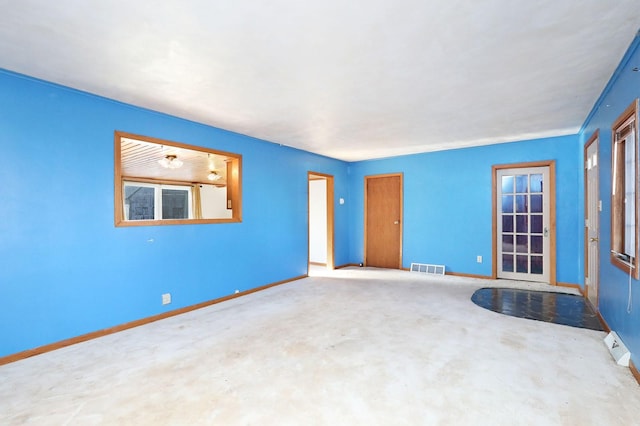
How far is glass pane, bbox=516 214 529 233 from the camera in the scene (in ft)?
17.7

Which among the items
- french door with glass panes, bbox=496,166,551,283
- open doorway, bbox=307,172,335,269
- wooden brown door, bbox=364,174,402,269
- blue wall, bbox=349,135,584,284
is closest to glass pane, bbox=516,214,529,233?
french door with glass panes, bbox=496,166,551,283

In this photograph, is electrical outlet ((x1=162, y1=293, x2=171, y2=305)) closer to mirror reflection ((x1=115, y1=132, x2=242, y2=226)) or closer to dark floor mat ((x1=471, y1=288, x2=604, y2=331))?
mirror reflection ((x1=115, y1=132, x2=242, y2=226))

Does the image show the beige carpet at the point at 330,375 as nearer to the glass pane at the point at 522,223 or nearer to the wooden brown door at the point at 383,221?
the glass pane at the point at 522,223

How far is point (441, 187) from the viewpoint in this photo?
20.2 feet

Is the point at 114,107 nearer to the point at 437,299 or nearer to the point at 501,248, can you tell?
the point at 437,299

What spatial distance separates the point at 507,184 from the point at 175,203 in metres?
8.95

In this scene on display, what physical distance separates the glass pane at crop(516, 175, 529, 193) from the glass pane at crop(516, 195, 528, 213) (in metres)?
0.10

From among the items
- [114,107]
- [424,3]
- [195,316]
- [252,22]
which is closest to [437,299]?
[195,316]

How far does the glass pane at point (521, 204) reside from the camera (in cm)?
543

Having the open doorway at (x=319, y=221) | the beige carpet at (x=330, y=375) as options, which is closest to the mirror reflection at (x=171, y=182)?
the beige carpet at (x=330, y=375)

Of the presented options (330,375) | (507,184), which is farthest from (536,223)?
(330,375)

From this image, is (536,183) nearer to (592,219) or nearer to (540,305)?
(592,219)

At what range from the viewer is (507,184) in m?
5.57

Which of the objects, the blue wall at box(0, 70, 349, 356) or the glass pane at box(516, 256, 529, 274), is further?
the glass pane at box(516, 256, 529, 274)
